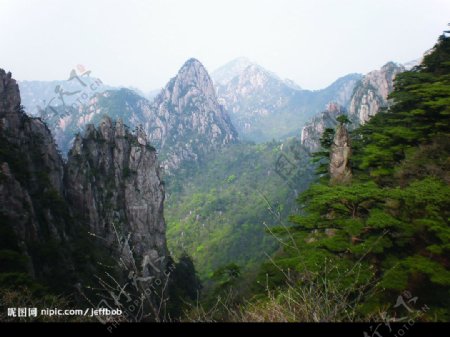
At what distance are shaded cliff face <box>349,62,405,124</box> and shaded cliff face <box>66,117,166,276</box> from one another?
315ft

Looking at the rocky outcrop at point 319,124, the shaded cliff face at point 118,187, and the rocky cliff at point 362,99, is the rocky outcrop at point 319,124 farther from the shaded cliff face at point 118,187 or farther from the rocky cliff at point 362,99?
the shaded cliff face at point 118,187

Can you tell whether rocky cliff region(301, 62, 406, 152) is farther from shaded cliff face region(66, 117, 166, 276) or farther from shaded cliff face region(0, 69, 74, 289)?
shaded cliff face region(0, 69, 74, 289)

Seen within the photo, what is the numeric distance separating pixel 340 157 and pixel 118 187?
4827 cm

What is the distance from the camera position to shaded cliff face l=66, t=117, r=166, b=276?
180 ft

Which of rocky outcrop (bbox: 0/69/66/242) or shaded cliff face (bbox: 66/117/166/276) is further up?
rocky outcrop (bbox: 0/69/66/242)

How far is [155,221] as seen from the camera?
7219 cm

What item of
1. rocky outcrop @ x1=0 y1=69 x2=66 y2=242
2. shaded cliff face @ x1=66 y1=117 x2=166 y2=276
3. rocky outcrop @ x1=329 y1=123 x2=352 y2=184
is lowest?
shaded cliff face @ x1=66 y1=117 x2=166 y2=276

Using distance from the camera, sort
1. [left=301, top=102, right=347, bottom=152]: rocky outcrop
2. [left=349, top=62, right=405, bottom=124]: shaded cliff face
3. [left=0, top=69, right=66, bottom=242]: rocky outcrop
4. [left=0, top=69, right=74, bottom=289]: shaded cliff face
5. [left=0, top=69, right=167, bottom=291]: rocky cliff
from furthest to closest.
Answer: [left=301, top=102, right=347, bottom=152]: rocky outcrop < [left=349, top=62, right=405, bottom=124]: shaded cliff face < [left=0, top=69, right=66, bottom=242]: rocky outcrop < [left=0, top=69, right=167, bottom=291]: rocky cliff < [left=0, top=69, right=74, bottom=289]: shaded cliff face

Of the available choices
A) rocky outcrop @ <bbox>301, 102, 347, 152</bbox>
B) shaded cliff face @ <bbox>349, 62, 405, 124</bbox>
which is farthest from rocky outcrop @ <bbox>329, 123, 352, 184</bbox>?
rocky outcrop @ <bbox>301, 102, 347, 152</bbox>

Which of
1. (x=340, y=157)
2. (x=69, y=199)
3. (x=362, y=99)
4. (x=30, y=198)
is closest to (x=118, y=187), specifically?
(x=69, y=199)

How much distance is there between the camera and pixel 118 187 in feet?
212

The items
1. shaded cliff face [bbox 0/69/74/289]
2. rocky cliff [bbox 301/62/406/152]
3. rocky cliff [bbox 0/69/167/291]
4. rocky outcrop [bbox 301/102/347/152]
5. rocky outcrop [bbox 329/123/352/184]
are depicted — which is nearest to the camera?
rocky outcrop [bbox 329/123/352/184]

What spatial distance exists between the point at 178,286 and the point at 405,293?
56.2 meters
